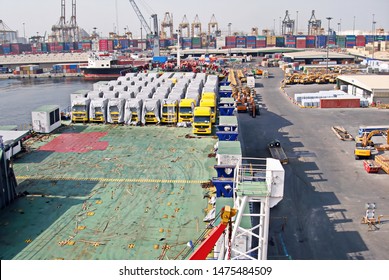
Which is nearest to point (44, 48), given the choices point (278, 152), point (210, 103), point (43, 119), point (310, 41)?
point (310, 41)

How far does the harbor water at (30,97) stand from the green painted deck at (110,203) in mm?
18759

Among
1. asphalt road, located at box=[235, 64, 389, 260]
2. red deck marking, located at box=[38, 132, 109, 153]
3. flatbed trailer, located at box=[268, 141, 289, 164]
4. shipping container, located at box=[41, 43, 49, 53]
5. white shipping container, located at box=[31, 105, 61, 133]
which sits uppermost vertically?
shipping container, located at box=[41, 43, 49, 53]

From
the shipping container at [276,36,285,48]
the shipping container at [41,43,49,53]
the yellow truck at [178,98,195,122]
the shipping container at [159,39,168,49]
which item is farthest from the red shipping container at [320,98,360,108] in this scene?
the shipping container at [41,43,49,53]

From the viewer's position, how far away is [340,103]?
42281 mm

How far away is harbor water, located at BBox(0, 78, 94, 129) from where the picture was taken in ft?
156

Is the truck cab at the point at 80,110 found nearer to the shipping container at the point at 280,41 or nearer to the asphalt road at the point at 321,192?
the asphalt road at the point at 321,192

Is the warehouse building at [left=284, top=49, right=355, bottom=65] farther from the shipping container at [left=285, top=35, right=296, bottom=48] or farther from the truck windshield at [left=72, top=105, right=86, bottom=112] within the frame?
the truck windshield at [left=72, top=105, right=86, bottom=112]

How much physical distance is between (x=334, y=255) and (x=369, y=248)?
1.54m

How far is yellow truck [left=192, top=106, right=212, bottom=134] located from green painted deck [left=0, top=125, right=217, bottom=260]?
153 centimetres

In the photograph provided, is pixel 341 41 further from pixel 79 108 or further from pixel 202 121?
pixel 79 108

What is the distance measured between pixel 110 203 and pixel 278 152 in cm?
1399

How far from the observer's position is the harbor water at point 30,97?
156 ft

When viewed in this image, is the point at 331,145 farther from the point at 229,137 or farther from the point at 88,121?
the point at 88,121
